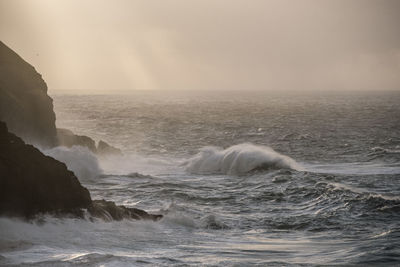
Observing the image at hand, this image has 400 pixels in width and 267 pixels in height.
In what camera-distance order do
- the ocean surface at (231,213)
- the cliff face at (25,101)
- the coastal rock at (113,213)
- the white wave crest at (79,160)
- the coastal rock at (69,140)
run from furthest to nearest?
the coastal rock at (69,140), the cliff face at (25,101), the white wave crest at (79,160), the coastal rock at (113,213), the ocean surface at (231,213)

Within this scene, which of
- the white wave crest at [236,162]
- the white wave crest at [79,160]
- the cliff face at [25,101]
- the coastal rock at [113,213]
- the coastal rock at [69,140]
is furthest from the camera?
the coastal rock at [69,140]

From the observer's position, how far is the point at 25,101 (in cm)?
3325

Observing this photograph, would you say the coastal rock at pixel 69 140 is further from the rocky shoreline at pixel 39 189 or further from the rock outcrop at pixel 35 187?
the rock outcrop at pixel 35 187

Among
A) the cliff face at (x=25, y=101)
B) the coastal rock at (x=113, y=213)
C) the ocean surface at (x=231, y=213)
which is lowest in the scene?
the ocean surface at (x=231, y=213)

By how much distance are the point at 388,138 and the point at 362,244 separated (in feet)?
125

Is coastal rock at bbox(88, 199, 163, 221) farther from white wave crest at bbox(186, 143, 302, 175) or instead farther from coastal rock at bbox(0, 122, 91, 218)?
white wave crest at bbox(186, 143, 302, 175)

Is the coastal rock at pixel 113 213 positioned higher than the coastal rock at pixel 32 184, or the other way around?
the coastal rock at pixel 32 184

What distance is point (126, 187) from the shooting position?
1075 inches

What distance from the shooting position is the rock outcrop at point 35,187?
1655 cm

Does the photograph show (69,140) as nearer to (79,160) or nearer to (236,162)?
(79,160)

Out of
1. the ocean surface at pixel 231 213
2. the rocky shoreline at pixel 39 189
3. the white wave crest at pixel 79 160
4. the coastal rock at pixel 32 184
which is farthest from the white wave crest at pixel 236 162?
the coastal rock at pixel 32 184

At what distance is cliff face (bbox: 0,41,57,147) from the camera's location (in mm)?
31328

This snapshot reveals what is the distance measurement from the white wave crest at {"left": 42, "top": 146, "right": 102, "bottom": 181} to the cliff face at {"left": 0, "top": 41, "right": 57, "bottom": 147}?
135 cm

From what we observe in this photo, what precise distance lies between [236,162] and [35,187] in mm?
19198
